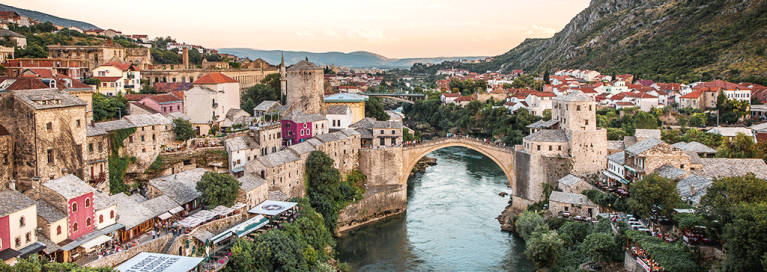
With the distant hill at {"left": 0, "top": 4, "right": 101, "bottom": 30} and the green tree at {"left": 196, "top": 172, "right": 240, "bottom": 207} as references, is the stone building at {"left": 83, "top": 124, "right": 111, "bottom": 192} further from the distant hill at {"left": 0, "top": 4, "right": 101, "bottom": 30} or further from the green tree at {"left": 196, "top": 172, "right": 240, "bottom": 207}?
the distant hill at {"left": 0, "top": 4, "right": 101, "bottom": 30}

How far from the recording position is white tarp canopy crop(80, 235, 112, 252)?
19.8 meters

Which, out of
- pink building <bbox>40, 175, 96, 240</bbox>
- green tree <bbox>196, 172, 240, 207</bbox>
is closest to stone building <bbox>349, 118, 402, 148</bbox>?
green tree <bbox>196, 172, 240, 207</bbox>

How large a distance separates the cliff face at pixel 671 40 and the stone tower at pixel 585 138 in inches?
1186

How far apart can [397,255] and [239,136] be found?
1080 centimetres

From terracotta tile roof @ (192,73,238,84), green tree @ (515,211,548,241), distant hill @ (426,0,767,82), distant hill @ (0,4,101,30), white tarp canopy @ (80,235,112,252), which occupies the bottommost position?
green tree @ (515,211,548,241)

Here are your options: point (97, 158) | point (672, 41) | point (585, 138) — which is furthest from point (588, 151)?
point (672, 41)

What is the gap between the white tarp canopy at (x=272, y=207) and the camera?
86.2 ft

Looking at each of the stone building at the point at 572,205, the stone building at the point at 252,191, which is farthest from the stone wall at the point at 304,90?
the stone building at the point at 572,205

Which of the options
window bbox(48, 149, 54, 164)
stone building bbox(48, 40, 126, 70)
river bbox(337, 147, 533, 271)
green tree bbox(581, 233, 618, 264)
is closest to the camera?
window bbox(48, 149, 54, 164)

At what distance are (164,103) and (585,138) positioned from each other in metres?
23.2

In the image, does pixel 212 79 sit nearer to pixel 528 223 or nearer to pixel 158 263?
pixel 158 263

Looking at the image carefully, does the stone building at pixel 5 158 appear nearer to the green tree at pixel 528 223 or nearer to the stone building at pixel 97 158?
the stone building at pixel 97 158

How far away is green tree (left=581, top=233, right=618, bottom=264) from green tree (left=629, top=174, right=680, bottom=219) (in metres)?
1.89

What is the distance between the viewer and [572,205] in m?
29.5
